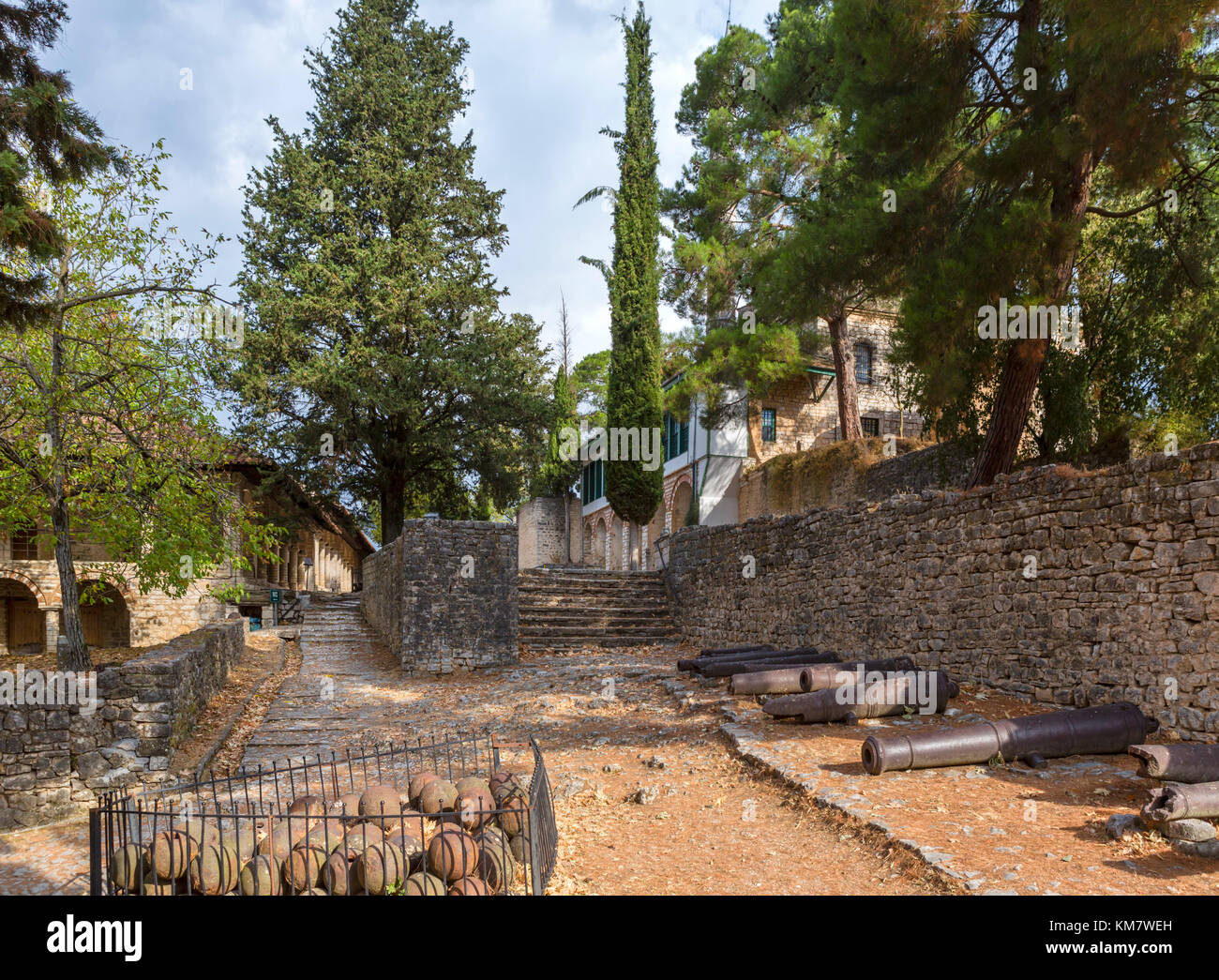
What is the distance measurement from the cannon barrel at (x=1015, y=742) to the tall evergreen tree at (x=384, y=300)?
1595cm

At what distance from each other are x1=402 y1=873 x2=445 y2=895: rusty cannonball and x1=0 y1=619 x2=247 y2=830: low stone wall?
12.9ft

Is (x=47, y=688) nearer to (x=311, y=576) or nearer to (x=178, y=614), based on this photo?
(x=178, y=614)

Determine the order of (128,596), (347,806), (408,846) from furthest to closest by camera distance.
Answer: (128,596) < (347,806) < (408,846)

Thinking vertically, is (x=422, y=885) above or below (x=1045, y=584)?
below

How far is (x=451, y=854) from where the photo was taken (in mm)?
4215

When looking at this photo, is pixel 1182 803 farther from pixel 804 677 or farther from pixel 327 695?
pixel 327 695

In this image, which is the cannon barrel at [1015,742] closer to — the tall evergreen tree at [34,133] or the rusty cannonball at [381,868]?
the rusty cannonball at [381,868]

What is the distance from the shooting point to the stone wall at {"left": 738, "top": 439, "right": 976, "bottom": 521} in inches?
507

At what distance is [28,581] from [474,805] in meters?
21.8

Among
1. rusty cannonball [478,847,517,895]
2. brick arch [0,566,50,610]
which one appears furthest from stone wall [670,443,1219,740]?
brick arch [0,566,50,610]

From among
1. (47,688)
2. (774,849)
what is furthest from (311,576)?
(774,849)

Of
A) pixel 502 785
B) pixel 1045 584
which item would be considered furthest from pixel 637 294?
pixel 502 785

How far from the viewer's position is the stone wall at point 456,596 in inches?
521

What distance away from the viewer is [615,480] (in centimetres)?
2188
